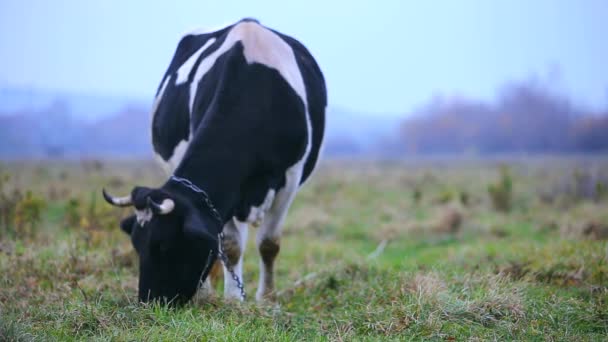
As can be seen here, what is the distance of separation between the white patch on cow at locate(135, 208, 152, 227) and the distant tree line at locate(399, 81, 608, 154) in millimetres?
84209

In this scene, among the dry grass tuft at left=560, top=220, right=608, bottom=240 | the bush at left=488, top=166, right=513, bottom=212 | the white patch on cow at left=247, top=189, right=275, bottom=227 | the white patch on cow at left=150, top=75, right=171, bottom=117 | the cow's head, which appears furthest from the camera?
the bush at left=488, top=166, right=513, bottom=212

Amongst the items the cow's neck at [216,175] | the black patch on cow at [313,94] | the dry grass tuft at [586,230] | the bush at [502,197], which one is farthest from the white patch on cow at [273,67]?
the bush at [502,197]

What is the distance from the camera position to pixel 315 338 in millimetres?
4180

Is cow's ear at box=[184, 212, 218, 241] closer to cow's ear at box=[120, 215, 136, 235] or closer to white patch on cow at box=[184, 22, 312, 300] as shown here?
cow's ear at box=[120, 215, 136, 235]

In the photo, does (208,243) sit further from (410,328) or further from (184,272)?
(410,328)

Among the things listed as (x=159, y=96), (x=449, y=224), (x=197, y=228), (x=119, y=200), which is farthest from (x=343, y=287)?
(x=449, y=224)

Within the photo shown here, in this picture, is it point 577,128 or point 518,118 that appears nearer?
point 577,128

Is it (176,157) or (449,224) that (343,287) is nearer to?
(176,157)

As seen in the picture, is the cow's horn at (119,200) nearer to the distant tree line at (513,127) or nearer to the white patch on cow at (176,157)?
the white patch on cow at (176,157)

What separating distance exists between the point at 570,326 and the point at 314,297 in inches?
89.4

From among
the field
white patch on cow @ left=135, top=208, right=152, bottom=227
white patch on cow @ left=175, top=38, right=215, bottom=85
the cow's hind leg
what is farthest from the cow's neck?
white patch on cow @ left=175, top=38, right=215, bottom=85

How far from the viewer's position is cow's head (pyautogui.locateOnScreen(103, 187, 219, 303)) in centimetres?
433

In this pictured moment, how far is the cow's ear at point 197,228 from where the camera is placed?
13.9 ft

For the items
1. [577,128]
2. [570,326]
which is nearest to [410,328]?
[570,326]
